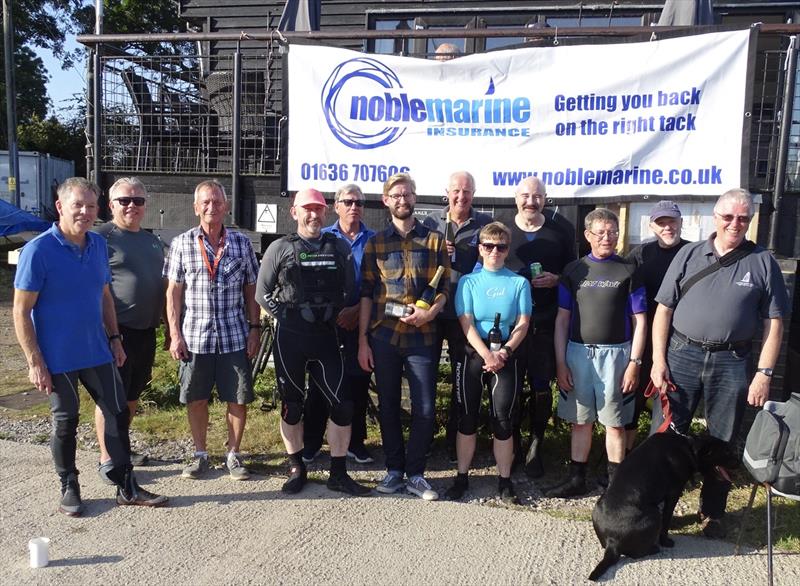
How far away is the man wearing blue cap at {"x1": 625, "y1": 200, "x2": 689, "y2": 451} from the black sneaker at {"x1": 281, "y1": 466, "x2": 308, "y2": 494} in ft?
6.86

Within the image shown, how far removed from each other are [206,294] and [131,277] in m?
0.55

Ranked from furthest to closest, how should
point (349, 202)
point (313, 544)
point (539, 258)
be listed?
point (349, 202), point (539, 258), point (313, 544)

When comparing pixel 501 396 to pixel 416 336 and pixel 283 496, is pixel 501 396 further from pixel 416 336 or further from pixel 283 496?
pixel 283 496

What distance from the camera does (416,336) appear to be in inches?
151

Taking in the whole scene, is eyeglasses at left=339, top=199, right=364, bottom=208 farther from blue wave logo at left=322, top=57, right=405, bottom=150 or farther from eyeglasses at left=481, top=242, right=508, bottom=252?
blue wave logo at left=322, top=57, right=405, bottom=150

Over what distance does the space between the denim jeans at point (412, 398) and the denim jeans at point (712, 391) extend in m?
1.40

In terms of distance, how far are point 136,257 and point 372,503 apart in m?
2.15

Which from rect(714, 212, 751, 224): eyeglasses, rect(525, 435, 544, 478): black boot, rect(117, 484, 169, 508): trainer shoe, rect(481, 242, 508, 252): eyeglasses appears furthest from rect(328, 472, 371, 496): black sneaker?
rect(714, 212, 751, 224): eyeglasses

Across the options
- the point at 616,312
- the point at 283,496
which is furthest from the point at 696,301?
the point at 283,496

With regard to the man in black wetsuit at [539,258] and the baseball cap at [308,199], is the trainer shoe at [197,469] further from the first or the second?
the man in black wetsuit at [539,258]

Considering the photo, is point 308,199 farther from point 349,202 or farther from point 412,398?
point 412,398

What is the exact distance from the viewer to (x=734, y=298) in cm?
337

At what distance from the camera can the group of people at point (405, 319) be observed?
137 inches

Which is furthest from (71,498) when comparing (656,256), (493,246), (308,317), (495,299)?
(656,256)
